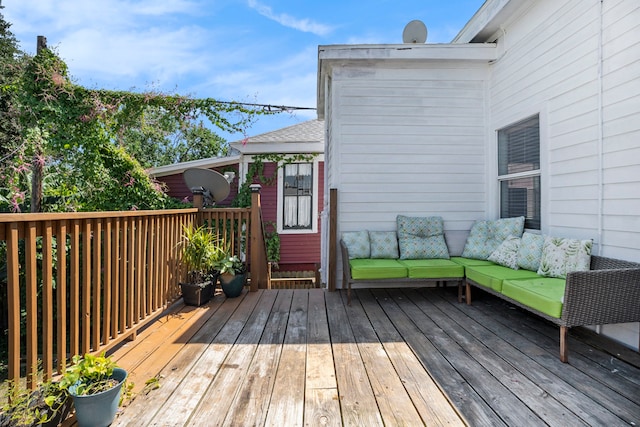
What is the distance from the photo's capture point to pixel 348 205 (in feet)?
14.5

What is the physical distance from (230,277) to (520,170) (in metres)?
3.79

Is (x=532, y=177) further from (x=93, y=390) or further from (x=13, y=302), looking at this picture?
(x=13, y=302)

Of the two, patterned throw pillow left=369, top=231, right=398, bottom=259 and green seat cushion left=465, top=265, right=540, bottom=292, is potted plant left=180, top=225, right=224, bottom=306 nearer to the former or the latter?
patterned throw pillow left=369, top=231, right=398, bottom=259

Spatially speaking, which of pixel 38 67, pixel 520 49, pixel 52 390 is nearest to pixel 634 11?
pixel 520 49

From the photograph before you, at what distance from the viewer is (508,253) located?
139 inches

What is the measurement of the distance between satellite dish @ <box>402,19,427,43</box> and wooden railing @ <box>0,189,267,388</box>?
3790 millimetres

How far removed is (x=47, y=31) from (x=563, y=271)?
832 cm

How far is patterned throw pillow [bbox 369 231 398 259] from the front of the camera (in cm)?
413

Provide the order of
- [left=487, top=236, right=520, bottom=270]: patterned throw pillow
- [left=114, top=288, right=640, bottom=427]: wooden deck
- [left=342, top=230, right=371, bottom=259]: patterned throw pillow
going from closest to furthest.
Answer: [left=114, top=288, right=640, bottom=427]: wooden deck
[left=487, top=236, right=520, bottom=270]: patterned throw pillow
[left=342, top=230, right=371, bottom=259]: patterned throw pillow

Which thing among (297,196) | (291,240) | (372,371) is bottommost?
(372,371)

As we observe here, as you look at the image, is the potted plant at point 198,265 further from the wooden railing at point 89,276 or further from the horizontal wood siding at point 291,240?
the horizontal wood siding at point 291,240

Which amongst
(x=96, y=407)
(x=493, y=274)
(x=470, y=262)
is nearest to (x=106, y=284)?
(x=96, y=407)

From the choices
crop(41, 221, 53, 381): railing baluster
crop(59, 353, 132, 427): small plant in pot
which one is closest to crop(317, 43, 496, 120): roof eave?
crop(41, 221, 53, 381): railing baluster

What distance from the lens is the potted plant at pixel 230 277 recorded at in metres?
3.83
